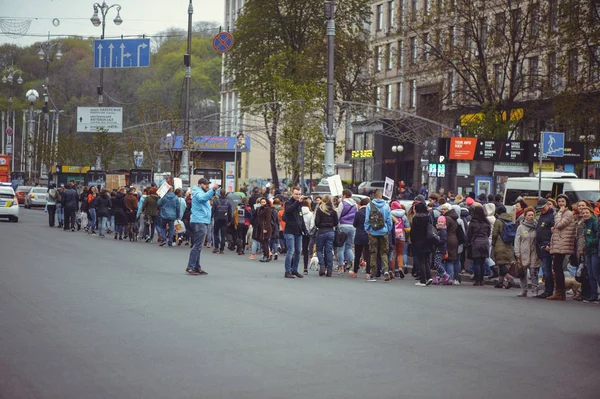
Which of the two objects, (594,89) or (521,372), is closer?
(521,372)

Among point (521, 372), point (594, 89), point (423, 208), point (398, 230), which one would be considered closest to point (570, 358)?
point (521, 372)

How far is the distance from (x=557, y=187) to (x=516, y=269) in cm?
1665

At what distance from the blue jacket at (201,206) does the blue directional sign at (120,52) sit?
74.4ft

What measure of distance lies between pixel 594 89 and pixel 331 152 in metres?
11.7

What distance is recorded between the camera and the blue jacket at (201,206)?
20.4 m

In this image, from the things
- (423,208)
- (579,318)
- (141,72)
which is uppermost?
(141,72)

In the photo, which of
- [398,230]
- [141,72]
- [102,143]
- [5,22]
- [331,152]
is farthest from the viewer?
[141,72]

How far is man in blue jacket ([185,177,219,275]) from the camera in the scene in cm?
2022

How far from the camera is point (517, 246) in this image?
1891cm

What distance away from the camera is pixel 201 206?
20.6 m

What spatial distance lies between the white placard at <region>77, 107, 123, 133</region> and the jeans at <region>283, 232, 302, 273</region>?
38841 millimetres

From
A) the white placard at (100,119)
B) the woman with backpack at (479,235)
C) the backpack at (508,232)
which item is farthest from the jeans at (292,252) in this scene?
the white placard at (100,119)

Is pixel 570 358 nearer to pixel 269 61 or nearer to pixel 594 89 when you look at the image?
pixel 594 89

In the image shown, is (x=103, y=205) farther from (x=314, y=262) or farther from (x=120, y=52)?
(x=314, y=262)
